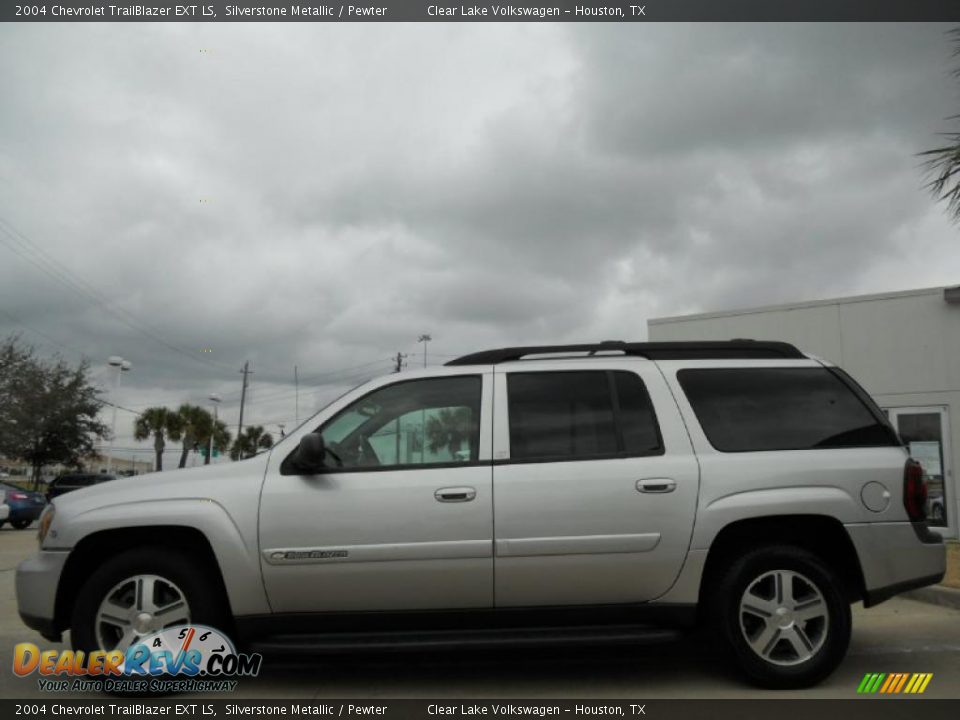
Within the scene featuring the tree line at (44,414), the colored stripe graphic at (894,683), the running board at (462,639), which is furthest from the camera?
the tree line at (44,414)

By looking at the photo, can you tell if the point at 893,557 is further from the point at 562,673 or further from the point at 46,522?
the point at 46,522

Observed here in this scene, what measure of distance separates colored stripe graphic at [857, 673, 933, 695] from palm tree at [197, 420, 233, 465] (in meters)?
49.5

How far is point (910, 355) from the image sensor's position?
12945 millimetres

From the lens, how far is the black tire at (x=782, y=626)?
4.25 meters

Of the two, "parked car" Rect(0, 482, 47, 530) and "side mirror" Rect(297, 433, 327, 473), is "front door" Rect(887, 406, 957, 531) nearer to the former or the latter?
"side mirror" Rect(297, 433, 327, 473)

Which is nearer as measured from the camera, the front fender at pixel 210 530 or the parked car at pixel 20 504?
the front fender at pixel 210 530

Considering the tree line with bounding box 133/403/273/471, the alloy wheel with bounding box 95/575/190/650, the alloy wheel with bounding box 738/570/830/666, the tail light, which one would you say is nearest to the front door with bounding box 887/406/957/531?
the tail light

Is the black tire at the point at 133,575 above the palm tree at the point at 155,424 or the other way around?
the other way around

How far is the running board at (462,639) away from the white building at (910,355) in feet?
33.4

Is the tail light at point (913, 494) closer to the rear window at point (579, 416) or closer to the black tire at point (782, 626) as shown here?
the black tire at point (782, 626)

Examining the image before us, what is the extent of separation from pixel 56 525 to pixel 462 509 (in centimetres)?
230

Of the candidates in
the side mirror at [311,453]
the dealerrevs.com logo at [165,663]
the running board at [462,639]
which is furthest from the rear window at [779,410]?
the dealerrevs.com logo at [165,663]

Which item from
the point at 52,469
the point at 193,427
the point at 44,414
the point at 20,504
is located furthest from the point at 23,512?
the point at 193,427
